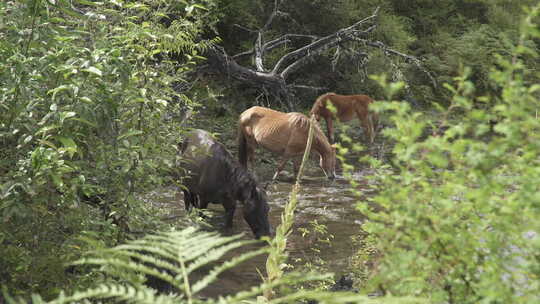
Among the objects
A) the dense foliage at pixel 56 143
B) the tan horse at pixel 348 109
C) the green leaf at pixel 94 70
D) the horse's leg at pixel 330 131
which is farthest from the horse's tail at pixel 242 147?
the green leaf at pixel 94 70

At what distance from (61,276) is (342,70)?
16.2m

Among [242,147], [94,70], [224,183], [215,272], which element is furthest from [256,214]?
[215,272]

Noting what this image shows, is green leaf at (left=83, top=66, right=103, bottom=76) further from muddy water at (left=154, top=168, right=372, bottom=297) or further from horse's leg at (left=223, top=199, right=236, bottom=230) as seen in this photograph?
horse's leg at (left=223, top=199, right=236, bottom=230)

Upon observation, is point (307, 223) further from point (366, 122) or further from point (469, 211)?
point (366, 122)

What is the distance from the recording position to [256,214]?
6.77 m

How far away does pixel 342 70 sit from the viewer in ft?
59.8

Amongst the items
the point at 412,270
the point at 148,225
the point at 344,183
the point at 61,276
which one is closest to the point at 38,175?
the point at 61,276

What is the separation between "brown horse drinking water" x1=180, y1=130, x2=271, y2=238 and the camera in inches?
267

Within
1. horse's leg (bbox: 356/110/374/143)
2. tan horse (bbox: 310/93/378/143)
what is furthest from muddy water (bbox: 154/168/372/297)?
horse's leg (bbox: 356/110/374/143)

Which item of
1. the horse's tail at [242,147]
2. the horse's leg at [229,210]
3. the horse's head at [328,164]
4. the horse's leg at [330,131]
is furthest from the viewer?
the horse's leg at [330,131]

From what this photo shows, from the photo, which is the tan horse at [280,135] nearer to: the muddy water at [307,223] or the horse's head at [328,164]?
the horse's head at [328,164]

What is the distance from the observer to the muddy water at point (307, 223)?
542cm

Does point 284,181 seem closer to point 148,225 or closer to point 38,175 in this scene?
point 148,225

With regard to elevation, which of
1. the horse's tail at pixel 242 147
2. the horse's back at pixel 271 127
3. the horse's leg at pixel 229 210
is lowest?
the horse's leg at pixel 229 210
